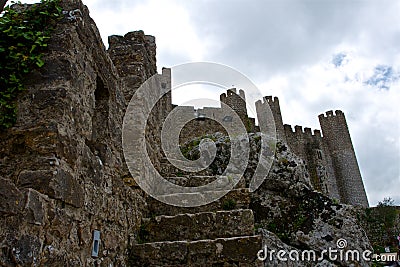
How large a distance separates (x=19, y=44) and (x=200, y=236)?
2.19 meters

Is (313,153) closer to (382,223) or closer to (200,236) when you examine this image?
(382,223)

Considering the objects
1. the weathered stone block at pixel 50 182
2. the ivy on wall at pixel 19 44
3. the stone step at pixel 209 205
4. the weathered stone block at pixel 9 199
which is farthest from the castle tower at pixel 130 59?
the weathered stone block at pixel 9 199

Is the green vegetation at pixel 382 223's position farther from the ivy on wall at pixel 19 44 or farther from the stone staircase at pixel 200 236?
the ivy on wall at pixel 19 44

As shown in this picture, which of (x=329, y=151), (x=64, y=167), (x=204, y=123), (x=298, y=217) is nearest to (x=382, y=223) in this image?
(x=329, y=151)

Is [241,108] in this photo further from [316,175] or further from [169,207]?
[169,207]

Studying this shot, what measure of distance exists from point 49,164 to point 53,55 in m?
0.77

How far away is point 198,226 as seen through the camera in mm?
3400

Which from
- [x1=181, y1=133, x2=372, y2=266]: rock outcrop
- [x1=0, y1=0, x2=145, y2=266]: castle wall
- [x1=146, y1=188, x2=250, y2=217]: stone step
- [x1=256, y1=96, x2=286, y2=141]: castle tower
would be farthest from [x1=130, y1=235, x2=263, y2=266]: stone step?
[x1=256, y1=96, x2=286, y2=141]: castle tower

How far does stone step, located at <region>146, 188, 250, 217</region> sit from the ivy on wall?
77.0 inches

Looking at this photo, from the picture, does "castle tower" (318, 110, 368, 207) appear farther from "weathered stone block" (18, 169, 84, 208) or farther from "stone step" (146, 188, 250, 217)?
"weathered stone block" (18, 169, 84, 208)

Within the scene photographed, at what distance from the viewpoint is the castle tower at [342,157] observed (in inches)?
1224

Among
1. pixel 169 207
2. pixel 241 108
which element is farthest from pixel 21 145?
pixel 241 108

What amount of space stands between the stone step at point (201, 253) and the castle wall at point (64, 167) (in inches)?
8.0

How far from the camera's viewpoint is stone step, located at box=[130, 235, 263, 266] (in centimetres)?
302
